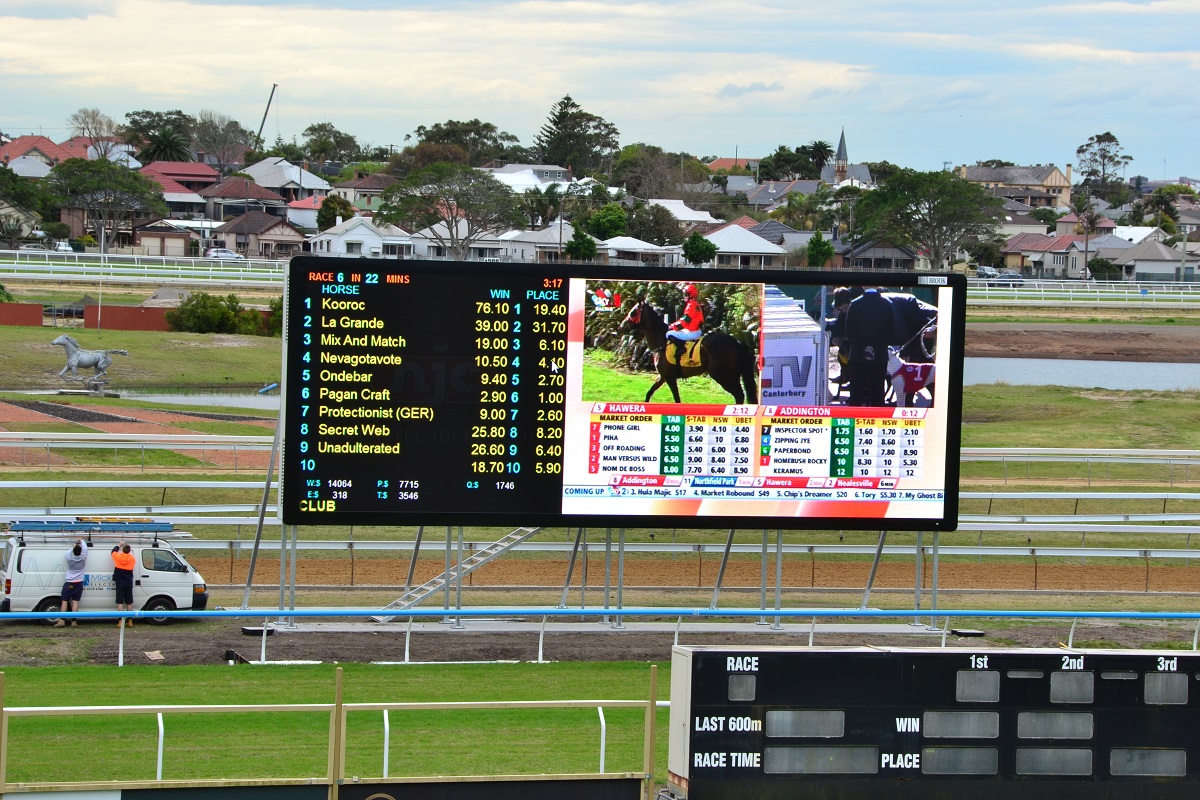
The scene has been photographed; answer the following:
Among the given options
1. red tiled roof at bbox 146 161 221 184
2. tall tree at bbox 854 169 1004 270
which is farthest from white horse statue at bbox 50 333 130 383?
red tiled roof at bbox 146 161 221 184

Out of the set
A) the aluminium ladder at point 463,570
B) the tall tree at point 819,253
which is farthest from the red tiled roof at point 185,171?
the aluminium ladder at point 463,570

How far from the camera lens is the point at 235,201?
116688 millimetres

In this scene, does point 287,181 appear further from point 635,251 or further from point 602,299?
point 602,299

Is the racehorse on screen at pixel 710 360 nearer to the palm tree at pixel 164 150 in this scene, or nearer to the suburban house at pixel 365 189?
the suburban house at pixel 365 189

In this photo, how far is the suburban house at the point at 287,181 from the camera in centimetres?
13462

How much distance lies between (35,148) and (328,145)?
137 ft

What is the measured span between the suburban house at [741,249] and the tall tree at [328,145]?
364 feet

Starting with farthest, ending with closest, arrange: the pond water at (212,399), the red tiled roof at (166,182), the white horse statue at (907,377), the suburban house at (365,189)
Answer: the suburban house at (365,189)
the red tiled roof at (166,182)
the pond water at (212,399)
the white horse statue at (907,377)

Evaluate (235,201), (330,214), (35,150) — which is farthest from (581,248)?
(35,150)

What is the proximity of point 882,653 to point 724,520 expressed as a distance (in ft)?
21.2

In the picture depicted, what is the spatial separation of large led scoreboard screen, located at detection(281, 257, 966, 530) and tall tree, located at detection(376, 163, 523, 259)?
56.6 metres

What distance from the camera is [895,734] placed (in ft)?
31.5

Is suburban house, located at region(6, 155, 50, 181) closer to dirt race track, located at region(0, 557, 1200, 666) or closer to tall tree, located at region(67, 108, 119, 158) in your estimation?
tall tree, located at region(67, 108, 119, 158)

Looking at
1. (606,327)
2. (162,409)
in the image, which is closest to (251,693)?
(606,327)
